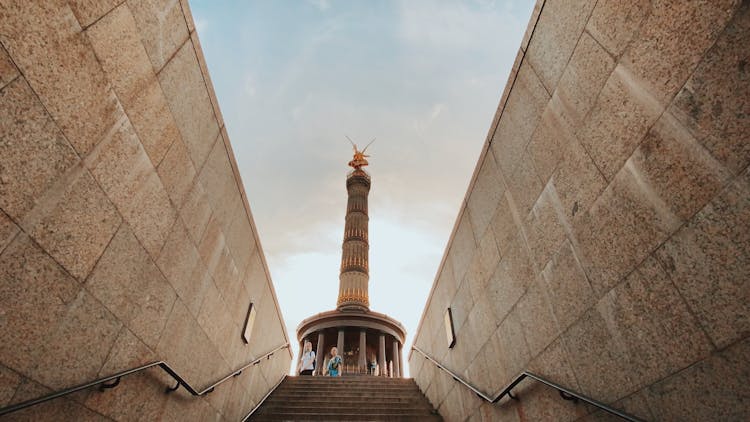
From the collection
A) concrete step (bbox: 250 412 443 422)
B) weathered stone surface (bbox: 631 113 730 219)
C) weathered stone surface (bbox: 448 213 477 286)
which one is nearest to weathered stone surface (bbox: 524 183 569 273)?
weathered stone surface (bbox: 631 113 730 219)

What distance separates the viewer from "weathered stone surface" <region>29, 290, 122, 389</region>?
2.63 m

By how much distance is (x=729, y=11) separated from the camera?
203cm

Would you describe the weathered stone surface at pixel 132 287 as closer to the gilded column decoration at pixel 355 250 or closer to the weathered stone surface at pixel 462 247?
the weathered stone surface at pixel 462 247

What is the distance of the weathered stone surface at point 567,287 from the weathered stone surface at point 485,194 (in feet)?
5.09

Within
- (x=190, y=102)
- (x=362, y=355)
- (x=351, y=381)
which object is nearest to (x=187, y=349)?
(x=190, y=102)

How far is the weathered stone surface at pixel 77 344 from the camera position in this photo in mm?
2631

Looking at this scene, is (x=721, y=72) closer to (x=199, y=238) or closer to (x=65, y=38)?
(x=65, y=38)

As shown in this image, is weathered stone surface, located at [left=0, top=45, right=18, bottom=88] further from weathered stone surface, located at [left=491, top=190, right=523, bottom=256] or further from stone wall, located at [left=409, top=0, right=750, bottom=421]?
weathered stone surface, located at [left=491, top=190, right=523, bottom=256]

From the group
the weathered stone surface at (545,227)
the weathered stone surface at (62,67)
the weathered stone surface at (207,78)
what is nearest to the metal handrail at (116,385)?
the weathered stone surface at (62,67)

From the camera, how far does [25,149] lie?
2326 mm

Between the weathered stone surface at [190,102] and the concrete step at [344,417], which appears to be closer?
the weathered stone surface at [190,102]

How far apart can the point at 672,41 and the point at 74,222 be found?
4548 millimetres

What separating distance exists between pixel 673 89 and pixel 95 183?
439 centimetres

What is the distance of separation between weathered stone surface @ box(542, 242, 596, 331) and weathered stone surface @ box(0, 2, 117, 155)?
439cm
